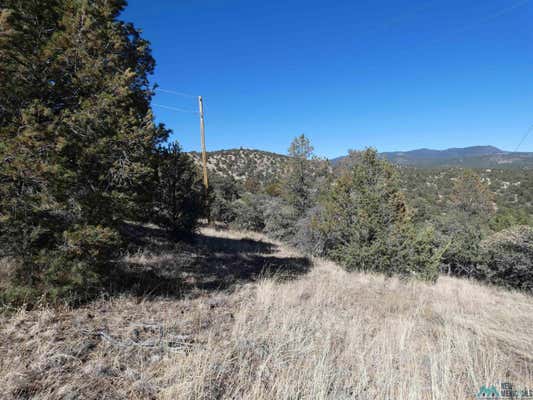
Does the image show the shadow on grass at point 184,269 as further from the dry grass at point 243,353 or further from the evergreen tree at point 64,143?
the evergreen tree at point 64,143

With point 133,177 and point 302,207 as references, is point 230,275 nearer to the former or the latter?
point 133,177

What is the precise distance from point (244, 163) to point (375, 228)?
4987 centimetres

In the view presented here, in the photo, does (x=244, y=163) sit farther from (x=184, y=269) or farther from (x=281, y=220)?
(x=184, y=269)

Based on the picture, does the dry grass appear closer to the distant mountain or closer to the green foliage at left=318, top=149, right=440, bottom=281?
the green foliage at left=318, top=149, right=440, bottom=281

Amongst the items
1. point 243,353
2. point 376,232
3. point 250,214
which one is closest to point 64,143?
point 243,353

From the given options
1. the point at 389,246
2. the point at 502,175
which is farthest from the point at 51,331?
the point at 502,175

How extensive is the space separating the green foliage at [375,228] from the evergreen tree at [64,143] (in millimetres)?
9135

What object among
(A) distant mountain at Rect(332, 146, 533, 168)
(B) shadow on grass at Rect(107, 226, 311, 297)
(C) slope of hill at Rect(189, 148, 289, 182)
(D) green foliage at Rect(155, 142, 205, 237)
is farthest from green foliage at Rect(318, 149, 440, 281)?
(C) slope of hill at Rect(189, 148, 289, 182)

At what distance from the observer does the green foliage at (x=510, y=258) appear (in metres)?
10.9

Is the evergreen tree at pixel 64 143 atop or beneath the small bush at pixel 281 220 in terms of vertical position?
atop

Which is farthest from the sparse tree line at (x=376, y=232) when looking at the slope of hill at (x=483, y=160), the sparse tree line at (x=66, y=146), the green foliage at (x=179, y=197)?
the sparse tree line at (x=66, y=146)

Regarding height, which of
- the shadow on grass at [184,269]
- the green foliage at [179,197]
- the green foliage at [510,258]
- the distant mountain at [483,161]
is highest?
the distant mountain at [483,161]

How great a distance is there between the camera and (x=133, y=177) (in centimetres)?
362

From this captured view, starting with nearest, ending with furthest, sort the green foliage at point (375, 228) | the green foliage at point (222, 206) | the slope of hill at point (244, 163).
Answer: the green foliage at point (375, 228), the green foliage at point (222, 206), the slope of hill at point (244, 163)
